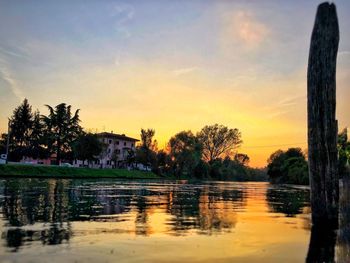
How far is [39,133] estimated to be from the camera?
110500mm

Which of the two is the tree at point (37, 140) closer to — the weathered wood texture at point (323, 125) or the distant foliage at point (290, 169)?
the distant foliage at point (290, 169)

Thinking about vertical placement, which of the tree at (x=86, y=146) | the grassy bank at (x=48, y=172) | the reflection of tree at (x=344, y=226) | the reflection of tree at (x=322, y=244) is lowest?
the reflection of tree at (x=322, y=244)

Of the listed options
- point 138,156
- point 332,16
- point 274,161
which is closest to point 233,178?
point 274,161

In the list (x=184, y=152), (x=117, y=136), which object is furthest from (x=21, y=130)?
(x=184, y=152)

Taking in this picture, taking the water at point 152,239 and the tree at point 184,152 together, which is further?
the tree at point 184,152

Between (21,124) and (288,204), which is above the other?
(21,124)

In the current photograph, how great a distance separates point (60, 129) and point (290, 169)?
202ft

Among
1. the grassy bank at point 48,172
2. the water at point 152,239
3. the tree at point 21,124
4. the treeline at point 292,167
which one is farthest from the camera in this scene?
the tree at point 21,124

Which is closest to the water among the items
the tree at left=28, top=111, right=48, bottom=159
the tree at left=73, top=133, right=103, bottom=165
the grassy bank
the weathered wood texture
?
the weathered wood texture

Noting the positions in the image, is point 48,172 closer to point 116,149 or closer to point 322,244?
point 322,244

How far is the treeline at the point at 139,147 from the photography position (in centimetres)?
10694

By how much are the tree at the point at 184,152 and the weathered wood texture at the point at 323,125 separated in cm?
12200

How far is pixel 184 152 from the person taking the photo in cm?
13738

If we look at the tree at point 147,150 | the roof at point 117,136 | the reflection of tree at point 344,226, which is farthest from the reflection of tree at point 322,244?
the roof at point 117,136
